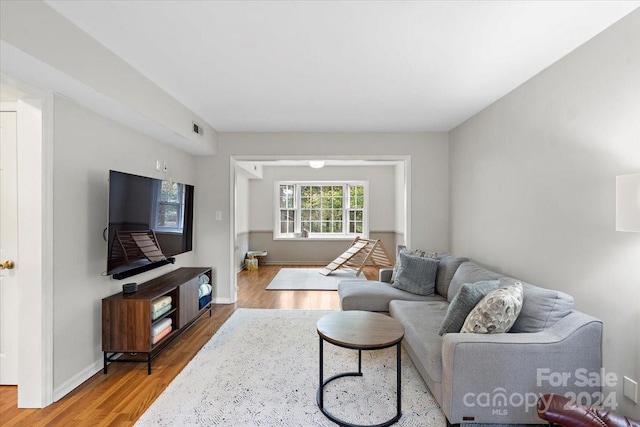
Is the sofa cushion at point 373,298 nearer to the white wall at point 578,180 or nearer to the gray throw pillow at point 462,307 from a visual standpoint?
the white wall at point 578,180

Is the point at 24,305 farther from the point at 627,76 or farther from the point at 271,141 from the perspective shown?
the point at 627,76

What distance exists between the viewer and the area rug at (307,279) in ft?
17.0

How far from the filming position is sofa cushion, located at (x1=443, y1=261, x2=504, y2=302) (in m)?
2.66

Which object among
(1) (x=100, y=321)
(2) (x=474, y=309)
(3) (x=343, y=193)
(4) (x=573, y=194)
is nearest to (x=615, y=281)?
(4) (x=573, y=194)

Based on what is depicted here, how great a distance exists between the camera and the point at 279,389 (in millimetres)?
2219

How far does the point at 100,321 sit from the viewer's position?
2.54m

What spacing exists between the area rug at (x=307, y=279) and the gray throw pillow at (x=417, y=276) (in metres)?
1.87

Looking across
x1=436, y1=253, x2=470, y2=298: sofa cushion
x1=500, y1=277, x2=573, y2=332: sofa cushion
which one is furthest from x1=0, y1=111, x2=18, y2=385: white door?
x1=436, y1=253, x2=470, y2=298: sofa cushion

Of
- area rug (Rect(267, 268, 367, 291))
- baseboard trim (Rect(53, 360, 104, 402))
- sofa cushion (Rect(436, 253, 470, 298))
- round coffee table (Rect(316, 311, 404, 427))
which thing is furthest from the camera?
area rug (Rect(267, 268, 367, 291))

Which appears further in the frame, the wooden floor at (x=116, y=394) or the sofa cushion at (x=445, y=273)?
the sofa cushion at (x=445, y=273)

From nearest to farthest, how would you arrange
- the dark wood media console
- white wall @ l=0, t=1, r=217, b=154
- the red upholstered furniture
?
1. the red upholstered furniture
2. white wall @ l=0, t=1, r=217, b=154
3. the dark wood media console

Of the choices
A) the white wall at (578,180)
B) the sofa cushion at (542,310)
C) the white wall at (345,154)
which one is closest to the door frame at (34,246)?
Result: the white wall at (345,154)

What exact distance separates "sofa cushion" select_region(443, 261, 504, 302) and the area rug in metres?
2.39

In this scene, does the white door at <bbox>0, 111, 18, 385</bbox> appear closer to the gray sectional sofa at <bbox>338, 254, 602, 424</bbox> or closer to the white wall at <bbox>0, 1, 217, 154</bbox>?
the white wall at <bbox>0, 1, 217, 154</bbox>
